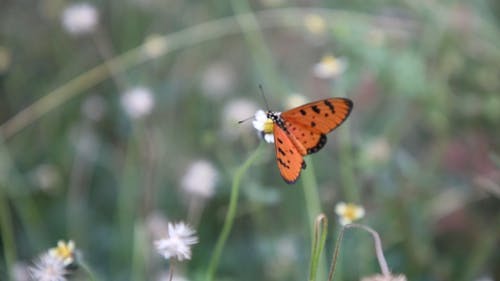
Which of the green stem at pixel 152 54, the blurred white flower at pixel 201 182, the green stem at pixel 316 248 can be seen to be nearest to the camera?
the green stem at pixel 316 248

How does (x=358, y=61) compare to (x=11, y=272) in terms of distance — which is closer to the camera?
(x=11, y=272)

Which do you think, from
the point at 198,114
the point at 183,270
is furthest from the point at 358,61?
the point at 183,270

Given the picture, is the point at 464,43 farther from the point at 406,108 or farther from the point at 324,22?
the point at 324,22

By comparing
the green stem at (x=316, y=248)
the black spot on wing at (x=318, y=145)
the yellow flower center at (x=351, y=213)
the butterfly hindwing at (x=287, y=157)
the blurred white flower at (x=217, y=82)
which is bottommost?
the green stem at (x=316, y=248)

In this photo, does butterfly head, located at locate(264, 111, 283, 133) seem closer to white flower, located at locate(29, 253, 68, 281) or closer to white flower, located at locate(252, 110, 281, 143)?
white flower, located at locate(252, 110, 281, 143)

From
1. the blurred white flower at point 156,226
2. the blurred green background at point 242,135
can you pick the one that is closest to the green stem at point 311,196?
the blurred green background at point 242,135

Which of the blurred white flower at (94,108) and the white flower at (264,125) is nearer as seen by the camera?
the white flower at (264,125)

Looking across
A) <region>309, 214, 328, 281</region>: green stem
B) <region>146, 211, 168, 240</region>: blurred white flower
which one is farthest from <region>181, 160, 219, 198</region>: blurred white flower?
<region>309, 214, 328, 281</region>: green stem

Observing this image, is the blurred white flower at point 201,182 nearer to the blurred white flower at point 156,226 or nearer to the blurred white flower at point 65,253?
the blurred white flower at point 156,226

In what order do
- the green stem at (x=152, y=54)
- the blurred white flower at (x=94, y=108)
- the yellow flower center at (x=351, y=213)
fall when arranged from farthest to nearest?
the blurred white flower at (x=94, y=108) → the green stem at (x=152, y=54) → the yellow flower center at (x=351, y=213)
